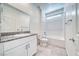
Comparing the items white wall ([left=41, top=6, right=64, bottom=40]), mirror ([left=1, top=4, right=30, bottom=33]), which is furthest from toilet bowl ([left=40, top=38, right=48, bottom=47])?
mirror ([left=1, top=4, right=30, bottom=33])

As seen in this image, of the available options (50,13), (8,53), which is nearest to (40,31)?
(50,13)

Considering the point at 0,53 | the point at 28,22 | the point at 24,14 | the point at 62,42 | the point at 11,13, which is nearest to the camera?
the point at 0,53

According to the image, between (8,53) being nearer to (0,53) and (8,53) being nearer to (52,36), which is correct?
(0,53)

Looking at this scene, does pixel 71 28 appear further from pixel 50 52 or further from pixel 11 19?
pixel 11 19

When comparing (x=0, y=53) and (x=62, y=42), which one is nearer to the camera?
(x=0, y=53)

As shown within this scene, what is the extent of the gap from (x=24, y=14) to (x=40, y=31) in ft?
2.70

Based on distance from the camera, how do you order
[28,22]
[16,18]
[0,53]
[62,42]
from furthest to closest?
[62,42] < [28,22] < [16,18] < [0,53]

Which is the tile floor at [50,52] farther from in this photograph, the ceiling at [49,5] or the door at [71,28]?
the ceiling at [49,5]

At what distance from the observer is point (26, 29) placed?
2514mm

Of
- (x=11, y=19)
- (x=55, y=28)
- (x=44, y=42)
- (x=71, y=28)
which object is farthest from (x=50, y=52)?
(x=11, y=19)

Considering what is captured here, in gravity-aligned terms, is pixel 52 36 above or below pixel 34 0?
below

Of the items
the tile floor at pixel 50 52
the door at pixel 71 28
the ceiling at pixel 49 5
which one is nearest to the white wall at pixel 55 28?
the ceiling at pixel 49 5

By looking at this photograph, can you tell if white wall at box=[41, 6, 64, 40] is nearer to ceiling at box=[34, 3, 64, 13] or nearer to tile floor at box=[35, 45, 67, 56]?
ceiling at box=[34, 3, 64, 13]

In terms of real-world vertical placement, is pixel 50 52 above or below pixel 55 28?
below
